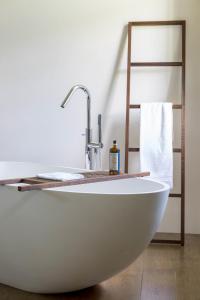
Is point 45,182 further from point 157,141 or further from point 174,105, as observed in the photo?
point 174,105

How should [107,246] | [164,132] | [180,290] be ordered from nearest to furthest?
[107,246] < [180,290] < [164,132]

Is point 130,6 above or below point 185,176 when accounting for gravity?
above

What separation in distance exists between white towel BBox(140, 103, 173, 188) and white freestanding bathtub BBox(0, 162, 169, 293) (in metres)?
1.13

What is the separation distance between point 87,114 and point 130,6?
3.19 ft

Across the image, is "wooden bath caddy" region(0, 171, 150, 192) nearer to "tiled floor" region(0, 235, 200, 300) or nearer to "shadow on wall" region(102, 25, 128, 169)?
"tiled floor" region(0, 235, 200, 300)

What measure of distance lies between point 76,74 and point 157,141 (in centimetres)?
90

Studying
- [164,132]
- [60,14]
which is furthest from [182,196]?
[60,14]

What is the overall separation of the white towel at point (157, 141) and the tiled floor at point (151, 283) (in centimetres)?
64

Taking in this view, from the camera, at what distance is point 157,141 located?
3.63 m

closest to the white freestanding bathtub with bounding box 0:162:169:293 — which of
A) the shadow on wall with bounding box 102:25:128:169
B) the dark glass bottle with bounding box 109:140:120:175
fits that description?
the dark glass bottle with bounding box 109:140:120:175

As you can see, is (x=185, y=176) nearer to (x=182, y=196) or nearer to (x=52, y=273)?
(x=182, y=196)

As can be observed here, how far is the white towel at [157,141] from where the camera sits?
3.60 m

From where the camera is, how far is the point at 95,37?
3869mm

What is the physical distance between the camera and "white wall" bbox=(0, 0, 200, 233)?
379 centimetres
